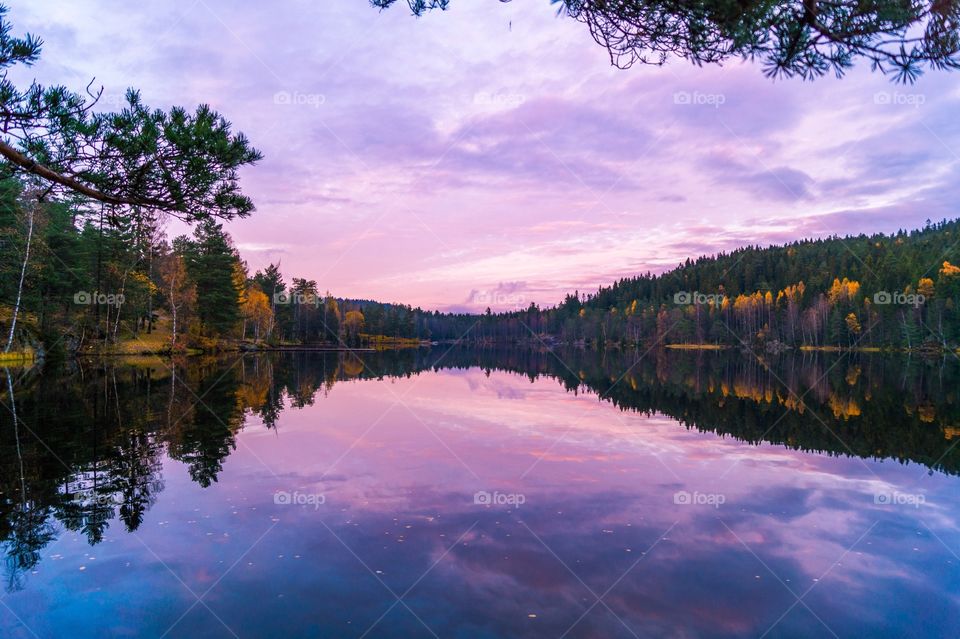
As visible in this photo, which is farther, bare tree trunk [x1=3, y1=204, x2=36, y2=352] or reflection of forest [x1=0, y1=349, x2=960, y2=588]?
bare tree trunk [x1=3, y1=204, x2=36, y2=352]

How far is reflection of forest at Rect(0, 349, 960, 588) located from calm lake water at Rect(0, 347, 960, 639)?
112 millimetres

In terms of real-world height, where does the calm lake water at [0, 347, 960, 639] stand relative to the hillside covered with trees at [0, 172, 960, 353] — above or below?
below

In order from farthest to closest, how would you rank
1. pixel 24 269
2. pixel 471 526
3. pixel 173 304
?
pixel 173 304
pixel 24 269
pixel 471 526

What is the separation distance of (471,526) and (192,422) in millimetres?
14012

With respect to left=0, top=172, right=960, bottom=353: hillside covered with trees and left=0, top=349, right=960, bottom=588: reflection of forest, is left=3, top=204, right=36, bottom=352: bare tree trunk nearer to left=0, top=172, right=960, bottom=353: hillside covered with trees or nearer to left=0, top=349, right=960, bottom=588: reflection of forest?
left=0, top=172, right=960, bottom=353: hillside covered with trees

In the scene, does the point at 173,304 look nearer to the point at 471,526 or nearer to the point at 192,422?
the point at 192,422

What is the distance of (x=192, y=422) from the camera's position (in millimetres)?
19391

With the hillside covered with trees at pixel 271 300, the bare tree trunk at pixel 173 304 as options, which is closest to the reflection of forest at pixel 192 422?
the hillside covered with trees at pixel 271 300

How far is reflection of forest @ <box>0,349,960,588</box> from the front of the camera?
10.5 m

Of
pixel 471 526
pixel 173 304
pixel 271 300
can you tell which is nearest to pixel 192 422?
pixel 471 526

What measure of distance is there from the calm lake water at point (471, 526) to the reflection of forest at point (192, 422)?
112 millimetres

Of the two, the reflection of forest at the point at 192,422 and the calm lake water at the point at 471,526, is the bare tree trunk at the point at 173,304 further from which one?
the calm lake water at the point at 471,526

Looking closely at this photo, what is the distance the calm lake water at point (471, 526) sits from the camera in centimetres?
679

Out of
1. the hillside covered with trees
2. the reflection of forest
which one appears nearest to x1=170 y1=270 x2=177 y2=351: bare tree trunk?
Result: the hillside covered with trees
